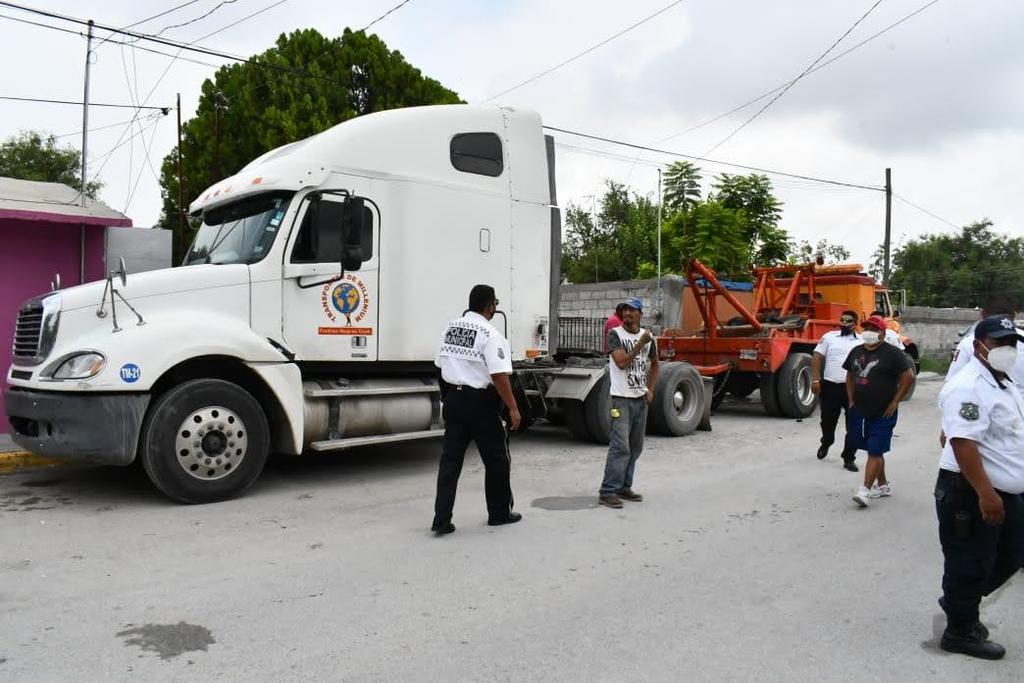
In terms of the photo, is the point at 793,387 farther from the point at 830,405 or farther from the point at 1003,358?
the point at 1003,358

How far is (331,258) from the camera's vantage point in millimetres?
7191

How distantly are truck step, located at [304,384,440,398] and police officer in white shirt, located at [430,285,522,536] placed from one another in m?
1.77

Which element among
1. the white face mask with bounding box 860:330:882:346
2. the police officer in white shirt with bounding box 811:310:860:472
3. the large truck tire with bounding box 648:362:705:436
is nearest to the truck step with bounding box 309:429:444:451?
the large truck tire with bounding box 648:362:705:436

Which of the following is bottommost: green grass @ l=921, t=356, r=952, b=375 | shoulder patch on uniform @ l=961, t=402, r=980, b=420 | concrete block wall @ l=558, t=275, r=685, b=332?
green grass @ l=921, t=356, r=952, b=375

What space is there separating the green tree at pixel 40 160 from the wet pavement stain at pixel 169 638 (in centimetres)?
3031

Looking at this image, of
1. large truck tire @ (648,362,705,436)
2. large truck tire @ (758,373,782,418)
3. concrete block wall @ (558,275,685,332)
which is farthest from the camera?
concrete block wall @ (558,275,685,332)

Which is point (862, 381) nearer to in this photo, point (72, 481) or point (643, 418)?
point (643, 418)

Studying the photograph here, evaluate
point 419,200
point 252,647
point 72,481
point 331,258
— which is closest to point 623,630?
point 252,647

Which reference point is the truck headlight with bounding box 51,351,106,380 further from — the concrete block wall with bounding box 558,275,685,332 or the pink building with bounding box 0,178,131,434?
the concrete block wall with bounding box 558,275,685,332

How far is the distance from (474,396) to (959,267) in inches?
2423

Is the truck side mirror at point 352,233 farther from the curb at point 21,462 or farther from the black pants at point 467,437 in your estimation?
the curb at point 21,462

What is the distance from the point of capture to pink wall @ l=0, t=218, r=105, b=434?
984cm

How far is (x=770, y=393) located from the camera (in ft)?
43.0

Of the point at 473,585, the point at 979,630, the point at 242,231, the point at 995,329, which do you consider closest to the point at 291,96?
the point at 242,231
